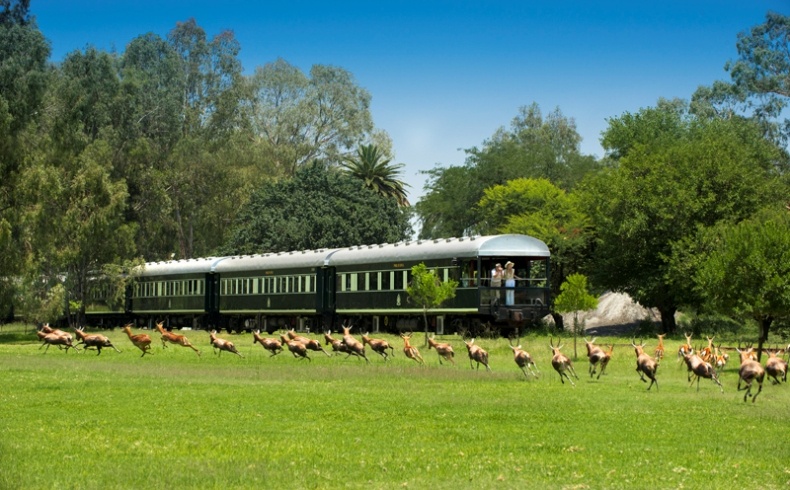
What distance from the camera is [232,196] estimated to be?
9600 centimetres

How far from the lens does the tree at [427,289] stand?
44969 millimetres

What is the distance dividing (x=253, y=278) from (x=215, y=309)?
4.74 metres

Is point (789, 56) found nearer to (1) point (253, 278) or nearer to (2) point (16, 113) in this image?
(1) point (253, 278)

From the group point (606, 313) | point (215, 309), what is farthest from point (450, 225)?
point (215, 309)

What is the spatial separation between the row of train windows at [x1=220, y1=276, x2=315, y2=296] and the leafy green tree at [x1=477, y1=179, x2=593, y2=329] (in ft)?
39.8

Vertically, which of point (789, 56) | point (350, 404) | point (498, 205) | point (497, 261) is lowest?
point (350, 404)

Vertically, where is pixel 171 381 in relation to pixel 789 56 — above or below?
below

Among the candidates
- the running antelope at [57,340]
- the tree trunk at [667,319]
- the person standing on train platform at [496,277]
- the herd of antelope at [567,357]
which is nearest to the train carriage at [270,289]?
the person standing on train platform at [496,277]

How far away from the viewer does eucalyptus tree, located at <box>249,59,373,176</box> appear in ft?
364

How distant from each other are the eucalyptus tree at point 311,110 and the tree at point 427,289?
6423 centimetres

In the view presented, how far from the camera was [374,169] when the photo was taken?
110m

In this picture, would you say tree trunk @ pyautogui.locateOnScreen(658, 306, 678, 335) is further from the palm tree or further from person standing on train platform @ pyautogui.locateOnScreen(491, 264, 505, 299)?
the palm tree

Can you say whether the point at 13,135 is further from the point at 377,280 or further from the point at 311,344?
the point at 311,344

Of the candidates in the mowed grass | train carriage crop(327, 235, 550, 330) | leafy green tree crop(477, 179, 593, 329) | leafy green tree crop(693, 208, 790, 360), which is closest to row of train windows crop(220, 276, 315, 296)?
train carriage crop(327, 235, 550, 330)
